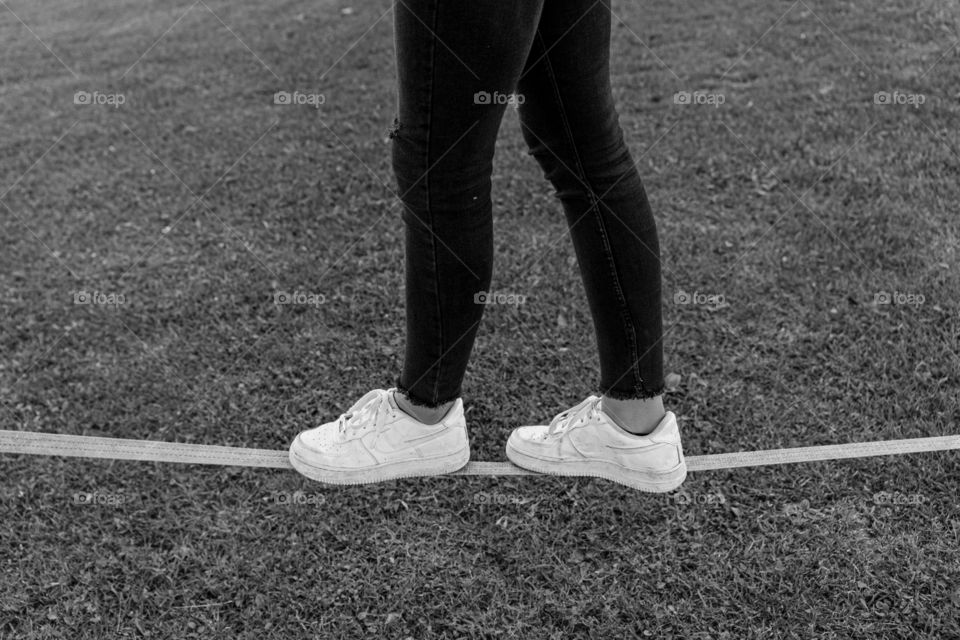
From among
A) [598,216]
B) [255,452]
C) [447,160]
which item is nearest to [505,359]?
[255,452]

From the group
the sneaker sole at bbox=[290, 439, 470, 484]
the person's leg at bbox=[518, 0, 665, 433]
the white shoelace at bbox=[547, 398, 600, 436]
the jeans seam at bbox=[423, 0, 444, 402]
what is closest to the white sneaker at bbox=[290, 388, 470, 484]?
the sneaker sole at bbox=[290, 439, 470, 484]

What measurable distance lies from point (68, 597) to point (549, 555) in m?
1.13

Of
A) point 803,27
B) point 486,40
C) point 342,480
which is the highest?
point 486,40

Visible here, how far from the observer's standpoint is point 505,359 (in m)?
2.55

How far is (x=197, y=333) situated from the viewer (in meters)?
2.77

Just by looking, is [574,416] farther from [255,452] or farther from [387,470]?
[255,452]

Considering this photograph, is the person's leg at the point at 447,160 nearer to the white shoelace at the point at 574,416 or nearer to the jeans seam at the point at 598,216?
the jeans seam at the point at 598,216

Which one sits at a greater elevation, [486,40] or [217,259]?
[486,40]

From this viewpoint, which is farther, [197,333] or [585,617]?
[197,333]

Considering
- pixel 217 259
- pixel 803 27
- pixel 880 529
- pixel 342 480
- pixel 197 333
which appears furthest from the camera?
pixel 803 27

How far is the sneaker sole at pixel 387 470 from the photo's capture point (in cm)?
195

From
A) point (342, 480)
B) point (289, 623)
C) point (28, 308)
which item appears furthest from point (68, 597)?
point (28, 308)

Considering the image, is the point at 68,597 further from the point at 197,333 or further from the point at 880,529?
the point at 880,529

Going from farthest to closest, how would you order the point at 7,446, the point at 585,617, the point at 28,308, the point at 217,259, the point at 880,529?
the point at 217,259, the point at 28,308, the point at 7,446, the point at 880,529, the point at 585,617
